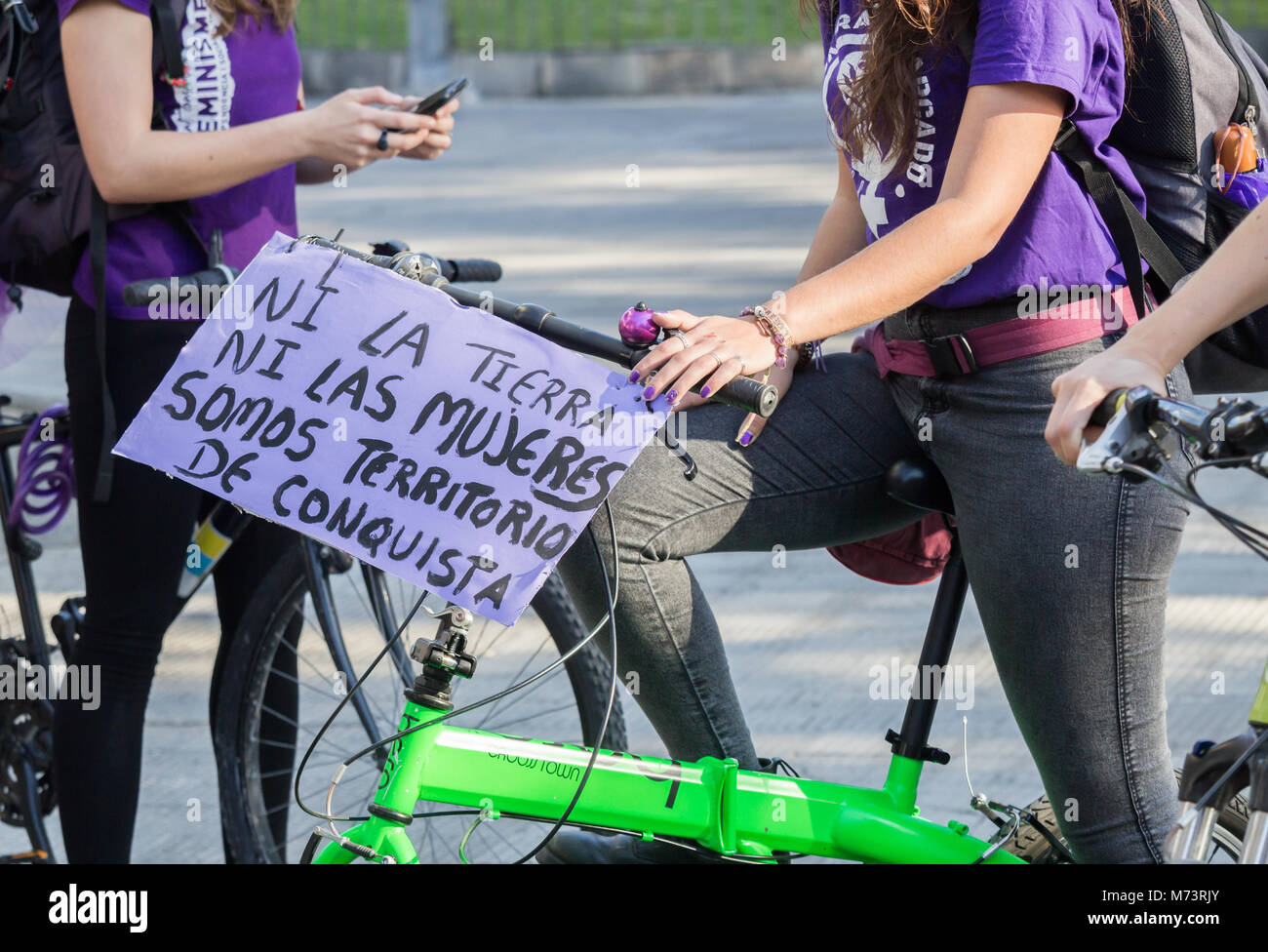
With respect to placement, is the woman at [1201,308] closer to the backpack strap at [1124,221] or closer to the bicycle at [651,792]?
the backpack strap at [1124,221]

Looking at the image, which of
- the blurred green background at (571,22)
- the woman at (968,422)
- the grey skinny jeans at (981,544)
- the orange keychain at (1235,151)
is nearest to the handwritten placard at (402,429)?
the woman at (968,422)

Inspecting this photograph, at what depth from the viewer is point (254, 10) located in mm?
2762

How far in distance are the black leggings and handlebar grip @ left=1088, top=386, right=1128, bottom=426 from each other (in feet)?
5.44

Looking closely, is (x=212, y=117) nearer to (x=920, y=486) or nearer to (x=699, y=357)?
(x=699, y=357)

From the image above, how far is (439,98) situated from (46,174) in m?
0.71

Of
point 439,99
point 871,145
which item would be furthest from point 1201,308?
point 439,99

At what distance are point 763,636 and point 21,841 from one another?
205cm

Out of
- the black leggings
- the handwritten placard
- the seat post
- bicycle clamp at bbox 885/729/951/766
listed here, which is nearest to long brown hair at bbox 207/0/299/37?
the black leggings

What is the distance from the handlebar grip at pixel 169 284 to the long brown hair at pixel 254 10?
42cm

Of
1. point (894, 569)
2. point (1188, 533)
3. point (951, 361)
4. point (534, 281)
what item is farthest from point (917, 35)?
point (534, 281)

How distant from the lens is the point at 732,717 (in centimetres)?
234

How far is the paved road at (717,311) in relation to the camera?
3.83 m
